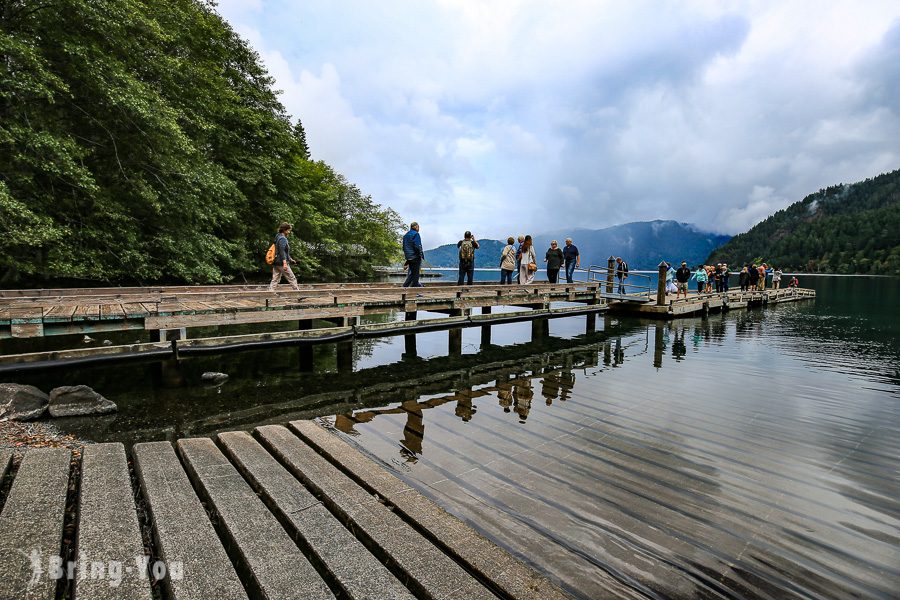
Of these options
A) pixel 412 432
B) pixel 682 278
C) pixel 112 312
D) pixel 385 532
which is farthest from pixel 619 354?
pixel 682 278

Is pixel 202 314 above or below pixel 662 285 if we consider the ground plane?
below

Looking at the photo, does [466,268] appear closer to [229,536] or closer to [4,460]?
[4,460]

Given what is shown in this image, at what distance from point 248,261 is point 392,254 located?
2386cm

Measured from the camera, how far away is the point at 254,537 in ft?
10.4

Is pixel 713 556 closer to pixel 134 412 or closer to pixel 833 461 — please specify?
pixel 833 461

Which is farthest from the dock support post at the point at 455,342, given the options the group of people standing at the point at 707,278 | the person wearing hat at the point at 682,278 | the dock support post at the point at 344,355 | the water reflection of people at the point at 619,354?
the person wearing hat at the point at 682,278

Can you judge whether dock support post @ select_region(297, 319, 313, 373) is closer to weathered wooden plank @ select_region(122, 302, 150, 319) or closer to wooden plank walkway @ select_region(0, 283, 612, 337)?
wooden plank walkway @ select_region(0, 283, 612, 337)

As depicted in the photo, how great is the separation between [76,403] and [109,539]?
6.76 m

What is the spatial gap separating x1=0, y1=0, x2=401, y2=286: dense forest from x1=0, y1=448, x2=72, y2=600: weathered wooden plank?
39.1 ft

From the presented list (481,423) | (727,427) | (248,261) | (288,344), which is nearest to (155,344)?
(288,344)

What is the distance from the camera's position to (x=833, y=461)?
685 centimetres

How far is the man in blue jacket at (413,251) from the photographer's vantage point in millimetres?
13961

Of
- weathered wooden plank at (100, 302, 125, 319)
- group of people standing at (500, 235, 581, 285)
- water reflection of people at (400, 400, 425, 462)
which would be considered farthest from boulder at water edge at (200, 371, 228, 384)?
group of people standing at (500, 235, 581, 285)

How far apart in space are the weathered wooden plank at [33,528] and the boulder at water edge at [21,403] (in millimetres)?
4567
